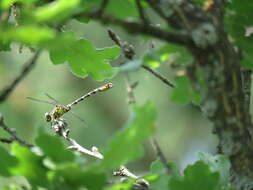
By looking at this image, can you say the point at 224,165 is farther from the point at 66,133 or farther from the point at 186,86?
the point at 66,133

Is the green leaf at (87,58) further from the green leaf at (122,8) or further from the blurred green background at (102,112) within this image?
the blurred green background at (102,112)

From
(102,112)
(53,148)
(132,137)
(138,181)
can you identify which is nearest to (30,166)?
(53,148)

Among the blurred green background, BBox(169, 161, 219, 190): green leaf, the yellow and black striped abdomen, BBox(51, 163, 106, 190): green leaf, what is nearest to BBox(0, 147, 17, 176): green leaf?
BBox(51, 163, 106, 190): green leaf

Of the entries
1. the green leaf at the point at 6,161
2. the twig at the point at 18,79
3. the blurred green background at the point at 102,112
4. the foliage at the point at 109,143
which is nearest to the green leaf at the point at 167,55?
the foliage at the point at 109,143

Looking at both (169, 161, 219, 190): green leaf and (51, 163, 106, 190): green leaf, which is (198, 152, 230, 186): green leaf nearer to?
(169, 161, 219, 190): green leaf

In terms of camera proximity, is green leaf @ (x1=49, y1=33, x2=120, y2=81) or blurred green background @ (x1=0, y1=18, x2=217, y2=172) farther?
blurred green background @ (x1=0, y1=18, x2=217, y2=172)

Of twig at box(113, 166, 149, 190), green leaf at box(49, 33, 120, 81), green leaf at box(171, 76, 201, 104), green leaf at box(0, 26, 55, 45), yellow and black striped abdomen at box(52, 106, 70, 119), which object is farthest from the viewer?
yellow and black striped abdomen at box(52, 106, 70, 119)

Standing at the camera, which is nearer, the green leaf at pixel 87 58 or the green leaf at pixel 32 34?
the green leaf at pixel 32 34

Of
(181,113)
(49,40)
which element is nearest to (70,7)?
(49,40)
